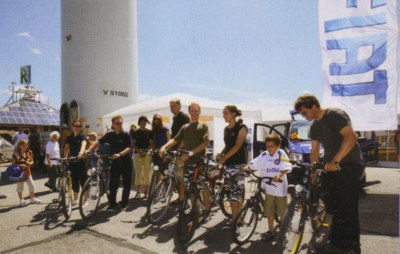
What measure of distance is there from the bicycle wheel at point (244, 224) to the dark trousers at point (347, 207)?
107cm

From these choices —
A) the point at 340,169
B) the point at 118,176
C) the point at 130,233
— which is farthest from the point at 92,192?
the point at 340,169

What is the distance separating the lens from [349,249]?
11.8 feet

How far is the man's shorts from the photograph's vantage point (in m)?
4.52

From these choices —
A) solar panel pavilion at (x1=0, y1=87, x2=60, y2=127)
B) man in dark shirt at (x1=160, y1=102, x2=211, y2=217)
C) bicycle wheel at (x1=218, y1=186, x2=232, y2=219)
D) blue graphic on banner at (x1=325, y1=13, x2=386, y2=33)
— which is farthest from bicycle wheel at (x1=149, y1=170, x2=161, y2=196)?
solar panel pavilion at (x1=0, y1=87, x2=60, y2=127)

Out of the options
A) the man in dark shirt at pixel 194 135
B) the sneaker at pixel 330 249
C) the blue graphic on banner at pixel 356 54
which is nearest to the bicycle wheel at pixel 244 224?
the sneaker at pixel 330 249

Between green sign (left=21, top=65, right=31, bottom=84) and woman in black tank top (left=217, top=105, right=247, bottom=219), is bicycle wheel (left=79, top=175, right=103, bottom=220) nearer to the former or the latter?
woman in black tank top (left=217, top=105, right=247, bottom=219)

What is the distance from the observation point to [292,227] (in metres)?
3.38

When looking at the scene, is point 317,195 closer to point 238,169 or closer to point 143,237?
point 238,169

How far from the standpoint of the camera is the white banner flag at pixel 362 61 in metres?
3.85

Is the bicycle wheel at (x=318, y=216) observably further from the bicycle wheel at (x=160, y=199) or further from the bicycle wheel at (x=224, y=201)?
the bicycle wheel at (x=160, y=199)

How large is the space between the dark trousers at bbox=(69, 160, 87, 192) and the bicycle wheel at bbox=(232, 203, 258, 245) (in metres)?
3.93

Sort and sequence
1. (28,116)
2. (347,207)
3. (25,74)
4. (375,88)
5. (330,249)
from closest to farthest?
(347,207)
(330,249)
(375,88)
(28,116)
(25,74)

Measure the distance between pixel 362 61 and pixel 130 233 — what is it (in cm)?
423

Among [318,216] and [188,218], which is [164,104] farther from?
[318,216]
